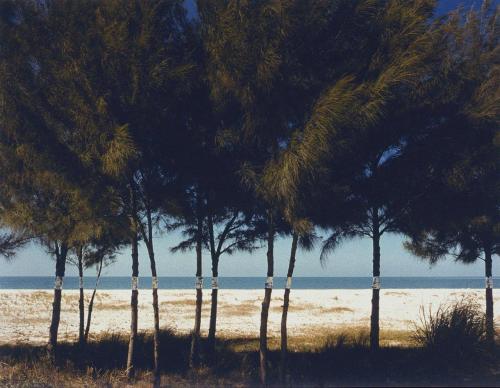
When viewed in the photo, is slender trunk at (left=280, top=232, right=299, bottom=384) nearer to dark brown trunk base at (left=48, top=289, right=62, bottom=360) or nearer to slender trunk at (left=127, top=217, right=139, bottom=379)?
slender trunk at (left=127, top=217, right=139, bottom=379)

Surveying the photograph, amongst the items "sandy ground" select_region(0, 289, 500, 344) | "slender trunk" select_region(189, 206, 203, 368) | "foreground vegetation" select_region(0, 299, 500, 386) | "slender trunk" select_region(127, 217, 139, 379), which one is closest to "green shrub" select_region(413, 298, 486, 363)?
"foreground vegetation" select_region(0, 299, 500, 386)

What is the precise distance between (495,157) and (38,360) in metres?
12.4

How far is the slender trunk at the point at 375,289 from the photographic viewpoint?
1256cm

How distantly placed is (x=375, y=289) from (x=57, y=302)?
27.3 feet

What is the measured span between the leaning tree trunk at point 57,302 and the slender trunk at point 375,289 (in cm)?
789

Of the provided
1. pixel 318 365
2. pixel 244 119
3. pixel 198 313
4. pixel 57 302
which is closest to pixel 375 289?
pixel 318 365

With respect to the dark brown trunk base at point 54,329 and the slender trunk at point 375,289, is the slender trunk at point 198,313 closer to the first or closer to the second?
the dark brown trunk base at point 54,329

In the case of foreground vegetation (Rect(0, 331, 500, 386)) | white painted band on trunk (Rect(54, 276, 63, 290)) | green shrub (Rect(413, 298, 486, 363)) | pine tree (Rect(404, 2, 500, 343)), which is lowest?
foreground vegetation (Rect(0, 331, 500, 386))

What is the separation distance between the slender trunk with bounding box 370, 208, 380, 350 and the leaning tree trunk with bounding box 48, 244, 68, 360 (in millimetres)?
7890

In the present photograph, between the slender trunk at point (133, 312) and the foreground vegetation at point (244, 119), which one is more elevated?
the foreground vegetation at point (244, 119)

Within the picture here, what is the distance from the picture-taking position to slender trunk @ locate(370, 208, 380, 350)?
12.6m

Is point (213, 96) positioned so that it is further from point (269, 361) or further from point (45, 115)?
point (269, 361)

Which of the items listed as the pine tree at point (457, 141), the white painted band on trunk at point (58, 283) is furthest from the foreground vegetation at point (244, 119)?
the white painted band on trunk at point (58, 283)

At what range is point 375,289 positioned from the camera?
504 inches
